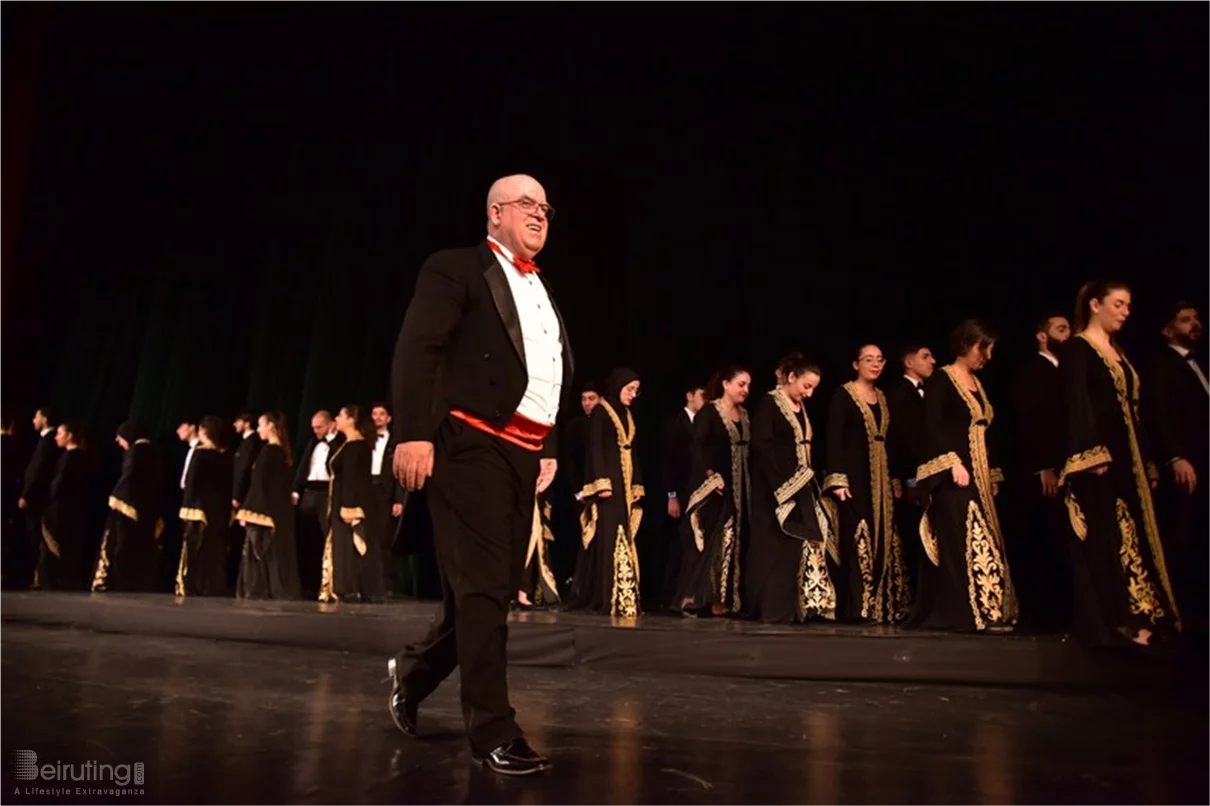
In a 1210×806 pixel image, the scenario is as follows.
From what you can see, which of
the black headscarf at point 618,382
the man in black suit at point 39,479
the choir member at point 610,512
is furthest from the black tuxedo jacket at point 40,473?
the black headscarf at point 618,382

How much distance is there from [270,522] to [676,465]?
315 cm

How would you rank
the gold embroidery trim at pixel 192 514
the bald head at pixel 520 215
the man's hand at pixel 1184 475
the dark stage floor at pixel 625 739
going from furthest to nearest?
the gold embroidery trim at pixel 192 514, the man's hand at pixel 1184 475, the bald head at pixel 520 215, the dark stage floor at pixel 625 739

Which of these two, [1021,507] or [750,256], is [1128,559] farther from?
[750,256]

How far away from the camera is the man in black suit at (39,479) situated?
8695mm

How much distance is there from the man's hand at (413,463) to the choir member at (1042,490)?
2875mm

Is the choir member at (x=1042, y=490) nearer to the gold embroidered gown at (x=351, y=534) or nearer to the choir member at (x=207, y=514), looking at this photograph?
the gold embroidered gown at (x=351, y=534)

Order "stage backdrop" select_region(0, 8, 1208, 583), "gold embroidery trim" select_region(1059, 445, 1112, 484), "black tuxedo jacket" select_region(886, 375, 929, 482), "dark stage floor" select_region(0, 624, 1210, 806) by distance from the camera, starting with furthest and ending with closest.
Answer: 1. "stage backdrop" select_region(0, 8, 1208, 583)
2. "black tuxedo jacket" select_region(886, 375, 929, 482)
3. "gold embroidery trim" select_region(1059, 445, 1112, 484)
4. "dark stage floor" select_region(0, 624, 1210, 806)

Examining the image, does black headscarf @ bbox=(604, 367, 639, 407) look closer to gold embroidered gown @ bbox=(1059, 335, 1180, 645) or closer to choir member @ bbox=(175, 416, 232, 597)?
gold embroidered gown @ bbox=(1059, 335, 1180, 645)

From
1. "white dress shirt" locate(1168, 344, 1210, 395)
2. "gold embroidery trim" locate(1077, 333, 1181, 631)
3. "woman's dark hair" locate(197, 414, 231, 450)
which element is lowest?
"gold embroidery trim" locate(1077, 333, 1181, 631)

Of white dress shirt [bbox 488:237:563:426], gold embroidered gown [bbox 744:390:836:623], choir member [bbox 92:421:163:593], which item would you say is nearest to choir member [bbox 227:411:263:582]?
choir member [bbox 92:421:163:593]

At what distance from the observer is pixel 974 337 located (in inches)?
171

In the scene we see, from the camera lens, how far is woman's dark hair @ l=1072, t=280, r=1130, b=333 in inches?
151

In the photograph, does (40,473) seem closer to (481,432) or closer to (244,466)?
(244,466)

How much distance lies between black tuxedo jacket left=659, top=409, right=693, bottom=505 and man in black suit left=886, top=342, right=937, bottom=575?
1519 millimetres
